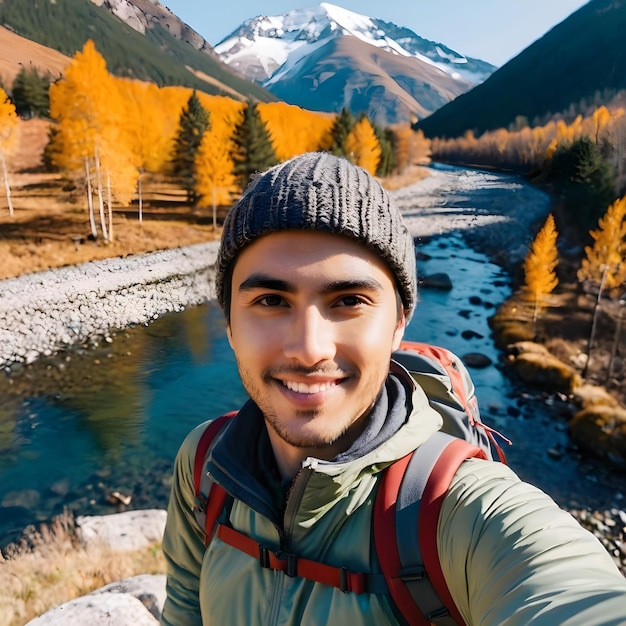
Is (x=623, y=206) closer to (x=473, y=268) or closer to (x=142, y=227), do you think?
(x=473, y=268)

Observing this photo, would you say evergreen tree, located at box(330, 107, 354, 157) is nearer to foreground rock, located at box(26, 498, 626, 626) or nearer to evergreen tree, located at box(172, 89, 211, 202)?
evergreen tree, located at box(172, 89, 211, 202)

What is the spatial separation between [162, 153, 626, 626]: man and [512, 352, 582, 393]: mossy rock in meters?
14.2

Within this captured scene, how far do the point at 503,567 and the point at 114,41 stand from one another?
176776 millimetres

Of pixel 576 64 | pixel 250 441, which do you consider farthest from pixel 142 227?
pixel 576 64

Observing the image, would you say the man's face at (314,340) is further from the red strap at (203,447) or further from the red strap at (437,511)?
the red strap at (203,447)

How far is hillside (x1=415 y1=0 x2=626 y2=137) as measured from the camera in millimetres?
107812

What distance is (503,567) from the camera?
1094 mm

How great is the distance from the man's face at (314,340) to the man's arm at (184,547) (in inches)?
25.0

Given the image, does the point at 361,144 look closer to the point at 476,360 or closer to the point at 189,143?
the point at 189,143

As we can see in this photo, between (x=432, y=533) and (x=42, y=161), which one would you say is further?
(x=42, y=161)

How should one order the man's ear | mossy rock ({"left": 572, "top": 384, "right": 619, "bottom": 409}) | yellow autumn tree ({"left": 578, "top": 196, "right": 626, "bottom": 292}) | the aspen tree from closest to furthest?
the man's ear → mossy rock ({"left": 572, "top": 384, "right": 619, "bottom": 409}) → yellow autumn tree ({"left": 578, "top": 196, "right": 626, "bottom": 292}) → the aspen tree

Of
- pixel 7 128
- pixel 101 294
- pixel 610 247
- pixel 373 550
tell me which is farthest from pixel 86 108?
pixel 373 550

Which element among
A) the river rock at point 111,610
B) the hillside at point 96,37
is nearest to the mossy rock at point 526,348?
the river rock at point 111,610

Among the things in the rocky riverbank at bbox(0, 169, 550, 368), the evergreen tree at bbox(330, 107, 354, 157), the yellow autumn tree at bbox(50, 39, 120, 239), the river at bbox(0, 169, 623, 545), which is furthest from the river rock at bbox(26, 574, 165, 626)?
the evergreen tree at bbox(330, 107, 354, 157)
